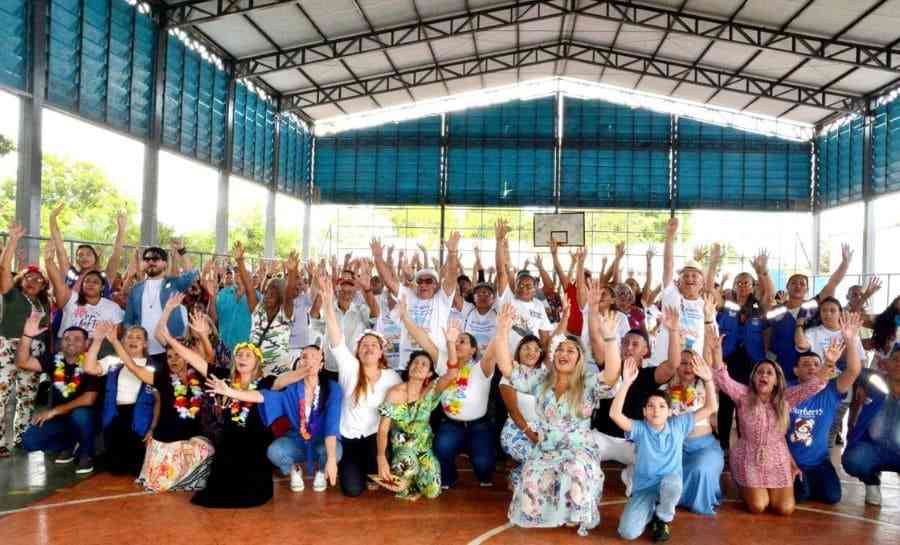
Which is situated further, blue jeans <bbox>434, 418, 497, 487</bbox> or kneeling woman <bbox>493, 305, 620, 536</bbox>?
blue jeans <bbox>434, 418, 497, 487</bbox>

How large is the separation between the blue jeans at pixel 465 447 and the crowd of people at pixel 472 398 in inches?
0.6

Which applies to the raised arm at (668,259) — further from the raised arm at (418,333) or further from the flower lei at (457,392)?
the raised arm at (418,333)

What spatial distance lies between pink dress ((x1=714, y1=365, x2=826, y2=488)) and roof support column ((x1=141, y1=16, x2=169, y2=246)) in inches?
493

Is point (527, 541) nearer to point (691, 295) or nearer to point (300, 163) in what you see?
point (691, 295)

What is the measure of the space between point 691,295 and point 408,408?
238 centimetres

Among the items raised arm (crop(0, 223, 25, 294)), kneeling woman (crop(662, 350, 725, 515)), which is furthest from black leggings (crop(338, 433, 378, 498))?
raised arm (crop(0, 223, 25, 294))

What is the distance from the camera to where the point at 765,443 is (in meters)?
4.92

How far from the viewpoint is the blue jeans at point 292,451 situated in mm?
5242

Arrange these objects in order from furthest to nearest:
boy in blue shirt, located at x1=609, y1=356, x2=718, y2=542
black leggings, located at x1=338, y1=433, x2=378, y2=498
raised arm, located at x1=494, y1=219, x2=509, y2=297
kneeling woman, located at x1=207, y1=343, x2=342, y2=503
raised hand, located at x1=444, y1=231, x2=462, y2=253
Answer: raised arm, located at x1=494, y1=219, x2=509, y2=297
raised hand, located at x1=444, y1=231, x2=462, y2=253
black leggings, located at x1=338, y1=433, x2=378, y2=498
kneeling woman, located at x1=207, y1=343, x2=342, y2=503
boy in blue shirt, located at x1=609, y1=356, x2=718, y2=542

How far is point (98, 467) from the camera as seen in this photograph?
18.6 ft

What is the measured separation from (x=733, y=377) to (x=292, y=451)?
158 inches

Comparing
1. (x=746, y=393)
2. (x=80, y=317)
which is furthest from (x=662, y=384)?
(x=80, y=317)

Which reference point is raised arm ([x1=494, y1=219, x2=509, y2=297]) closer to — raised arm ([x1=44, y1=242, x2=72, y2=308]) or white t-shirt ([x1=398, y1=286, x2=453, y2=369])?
white t-shirt ([x1=398, y1=286, x2=453, y2=369])

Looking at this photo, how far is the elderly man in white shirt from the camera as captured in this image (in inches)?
255
